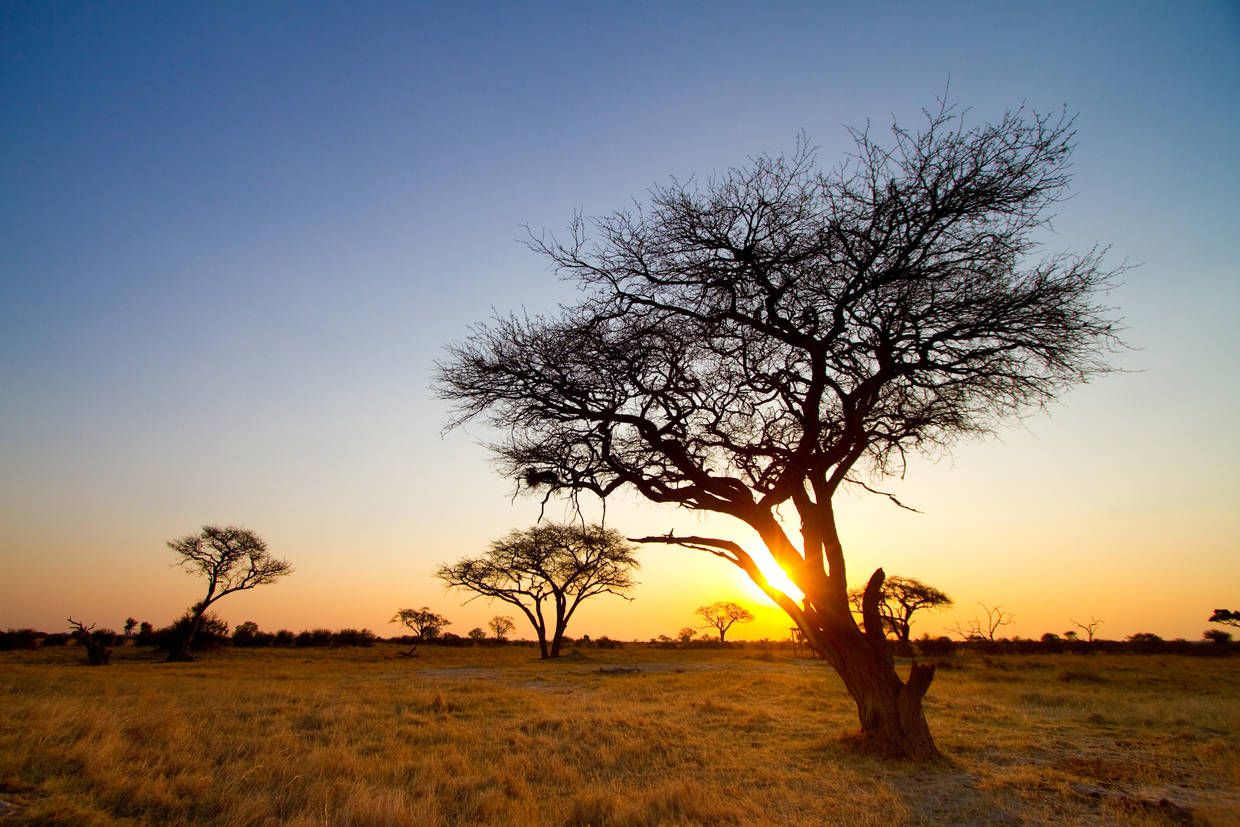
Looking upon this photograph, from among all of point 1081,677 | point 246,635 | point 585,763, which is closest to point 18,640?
point 246,635

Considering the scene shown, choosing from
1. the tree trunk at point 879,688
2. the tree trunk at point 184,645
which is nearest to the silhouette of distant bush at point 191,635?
the tree trunk at point 184,645

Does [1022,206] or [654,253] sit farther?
[654,253]

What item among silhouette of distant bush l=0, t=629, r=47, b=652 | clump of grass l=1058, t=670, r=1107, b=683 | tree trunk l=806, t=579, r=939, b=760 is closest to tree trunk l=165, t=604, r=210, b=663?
silhouette of distant bush l=0, t=629, r=47, b=652

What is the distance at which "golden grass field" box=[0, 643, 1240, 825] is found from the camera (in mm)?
6270

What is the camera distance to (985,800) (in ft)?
22.7

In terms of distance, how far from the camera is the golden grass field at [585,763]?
247 inches

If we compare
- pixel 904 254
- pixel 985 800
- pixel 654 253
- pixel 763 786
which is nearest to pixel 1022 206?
pixel 904 254

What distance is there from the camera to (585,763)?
9.21 m

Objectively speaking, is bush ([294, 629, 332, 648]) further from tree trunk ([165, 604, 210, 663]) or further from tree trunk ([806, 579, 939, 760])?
tree trunk ([806, 579, 939, 760])

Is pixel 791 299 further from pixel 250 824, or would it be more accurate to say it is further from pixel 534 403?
pixel 250 824

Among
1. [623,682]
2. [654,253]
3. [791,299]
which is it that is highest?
[654,253]

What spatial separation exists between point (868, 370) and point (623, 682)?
1787 centimetres

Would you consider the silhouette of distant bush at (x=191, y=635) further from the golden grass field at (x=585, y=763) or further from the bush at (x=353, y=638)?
the golden grass field at (x=585, y=763)

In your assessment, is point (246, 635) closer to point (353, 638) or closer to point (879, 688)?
point (353, 638)
